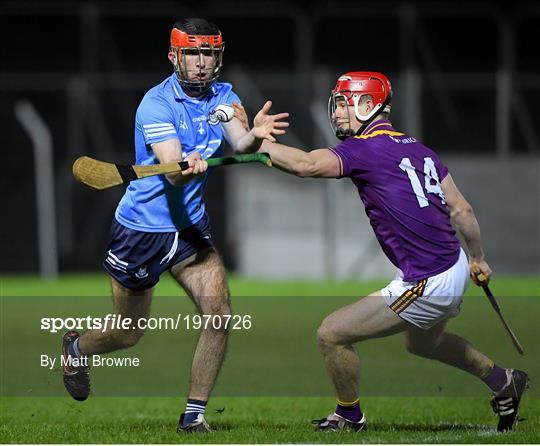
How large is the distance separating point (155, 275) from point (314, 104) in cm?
1237

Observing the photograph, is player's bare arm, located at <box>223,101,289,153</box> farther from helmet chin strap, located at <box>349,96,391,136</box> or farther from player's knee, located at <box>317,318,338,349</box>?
player's knee, located at <box>317,318,338,349</box>

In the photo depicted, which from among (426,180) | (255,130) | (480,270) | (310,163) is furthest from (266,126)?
(480,270)

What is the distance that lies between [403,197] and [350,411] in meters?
1.32

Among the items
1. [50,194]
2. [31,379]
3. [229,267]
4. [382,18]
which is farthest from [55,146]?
[31,379]

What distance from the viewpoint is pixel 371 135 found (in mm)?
7883

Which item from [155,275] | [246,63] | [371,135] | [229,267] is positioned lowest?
[229,267]

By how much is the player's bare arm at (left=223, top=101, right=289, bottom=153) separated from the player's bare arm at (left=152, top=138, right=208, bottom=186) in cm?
29

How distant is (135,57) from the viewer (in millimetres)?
24969

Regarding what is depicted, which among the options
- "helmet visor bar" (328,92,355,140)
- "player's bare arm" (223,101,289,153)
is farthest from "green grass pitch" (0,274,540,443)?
"helmet visor bar" (328,92,355,140)

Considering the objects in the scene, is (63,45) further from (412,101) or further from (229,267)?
(412,101)

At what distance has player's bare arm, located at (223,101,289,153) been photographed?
7734mm

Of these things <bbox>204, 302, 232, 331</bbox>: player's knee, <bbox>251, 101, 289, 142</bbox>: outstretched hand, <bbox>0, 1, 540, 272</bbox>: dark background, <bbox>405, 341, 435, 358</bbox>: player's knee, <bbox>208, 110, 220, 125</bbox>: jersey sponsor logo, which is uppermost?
<bbox>251, 101, 289, 142</bbox>: outstretched hand

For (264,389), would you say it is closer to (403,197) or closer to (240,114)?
(240,114)

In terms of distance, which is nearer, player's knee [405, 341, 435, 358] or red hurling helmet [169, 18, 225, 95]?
player's knee [405, 341, 435, 358]
